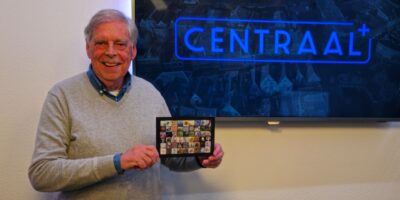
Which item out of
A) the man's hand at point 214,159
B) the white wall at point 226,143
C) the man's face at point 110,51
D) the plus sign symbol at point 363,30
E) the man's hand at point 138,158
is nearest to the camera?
the man's hand at point 138,158

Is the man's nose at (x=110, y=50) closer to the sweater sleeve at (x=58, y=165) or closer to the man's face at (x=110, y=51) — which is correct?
the man's face at (x=110, y=51)

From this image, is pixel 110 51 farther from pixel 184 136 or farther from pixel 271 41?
pixel 271 41

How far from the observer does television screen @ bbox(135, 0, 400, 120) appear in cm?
157

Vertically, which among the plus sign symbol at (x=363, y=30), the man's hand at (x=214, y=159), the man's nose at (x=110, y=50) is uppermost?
the plus sign symbol at (x=363, y=30)

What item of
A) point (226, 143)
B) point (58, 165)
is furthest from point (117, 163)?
point (226, 143)

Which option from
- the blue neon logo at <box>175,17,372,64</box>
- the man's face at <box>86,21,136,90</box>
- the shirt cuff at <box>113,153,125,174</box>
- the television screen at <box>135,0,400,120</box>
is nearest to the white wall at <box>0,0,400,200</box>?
the television screen at <box>135,0,400,120</box>

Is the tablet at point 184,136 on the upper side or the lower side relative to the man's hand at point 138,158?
upper

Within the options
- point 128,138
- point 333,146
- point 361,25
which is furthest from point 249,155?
point 361,25

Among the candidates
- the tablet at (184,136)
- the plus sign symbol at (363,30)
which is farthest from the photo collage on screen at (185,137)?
the plus sign symbol at (363,30)

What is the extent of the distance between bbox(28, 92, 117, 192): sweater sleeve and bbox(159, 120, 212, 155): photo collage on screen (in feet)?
0.67

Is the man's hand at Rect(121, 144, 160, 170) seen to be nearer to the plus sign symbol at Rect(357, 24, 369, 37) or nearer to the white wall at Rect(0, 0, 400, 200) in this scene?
the white wall at Rect(0, 0, 400, 200)

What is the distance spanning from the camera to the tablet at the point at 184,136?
116cm

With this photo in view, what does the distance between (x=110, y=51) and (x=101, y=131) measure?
27 centimetres

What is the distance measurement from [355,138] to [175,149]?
1.10 m
